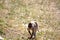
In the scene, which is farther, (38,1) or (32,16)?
(38,1)

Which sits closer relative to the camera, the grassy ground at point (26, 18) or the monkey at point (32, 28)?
the monkey at point (32, 28)

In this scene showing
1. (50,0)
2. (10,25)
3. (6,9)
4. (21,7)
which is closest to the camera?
(10,25)

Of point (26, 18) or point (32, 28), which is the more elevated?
point (32, 28)

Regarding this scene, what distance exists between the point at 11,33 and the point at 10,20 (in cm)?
115

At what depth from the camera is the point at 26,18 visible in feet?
34.2

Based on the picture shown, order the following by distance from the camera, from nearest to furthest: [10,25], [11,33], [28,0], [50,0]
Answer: [11,33] → [10,25] → [28,0] → [50,0]

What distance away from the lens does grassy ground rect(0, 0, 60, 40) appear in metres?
8.72

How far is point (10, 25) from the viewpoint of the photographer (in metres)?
9.05

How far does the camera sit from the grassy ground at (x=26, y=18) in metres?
8.72

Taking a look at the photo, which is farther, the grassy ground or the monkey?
the grassy ground

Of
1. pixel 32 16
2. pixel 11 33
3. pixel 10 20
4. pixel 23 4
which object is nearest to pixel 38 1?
pixel 23 4

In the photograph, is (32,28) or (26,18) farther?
(26,18)

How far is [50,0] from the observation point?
14.8m

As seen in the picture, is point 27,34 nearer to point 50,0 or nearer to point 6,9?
point 6,9
